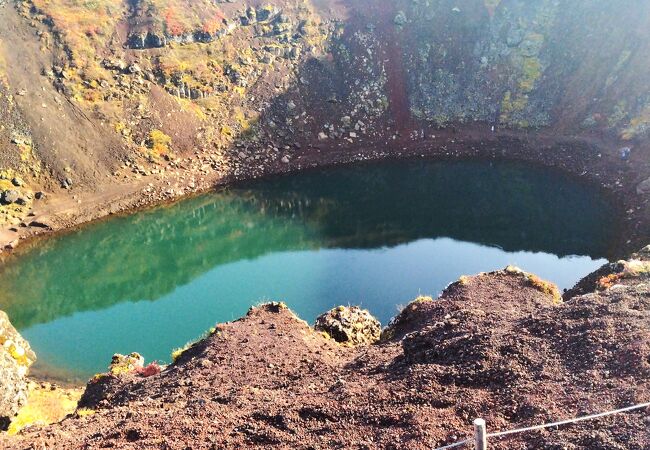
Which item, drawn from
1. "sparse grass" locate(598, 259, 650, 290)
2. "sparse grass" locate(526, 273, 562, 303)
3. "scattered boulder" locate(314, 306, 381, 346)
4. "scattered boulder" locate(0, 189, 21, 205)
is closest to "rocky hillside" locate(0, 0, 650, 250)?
"scattered boulder" locate(0, 189, 21, 205)

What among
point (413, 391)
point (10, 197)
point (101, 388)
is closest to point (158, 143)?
point (10, 197)

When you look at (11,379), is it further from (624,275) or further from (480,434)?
(624,275)

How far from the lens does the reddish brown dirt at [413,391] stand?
1236 cm

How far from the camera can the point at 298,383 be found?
17.2 metres

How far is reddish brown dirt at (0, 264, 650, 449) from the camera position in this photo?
12.4 m

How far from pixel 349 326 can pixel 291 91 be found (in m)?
44.8

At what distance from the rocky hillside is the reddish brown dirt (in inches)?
1358

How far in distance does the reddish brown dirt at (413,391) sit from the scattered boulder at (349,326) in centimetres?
366

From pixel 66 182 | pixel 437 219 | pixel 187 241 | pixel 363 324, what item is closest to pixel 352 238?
pixel 437 219

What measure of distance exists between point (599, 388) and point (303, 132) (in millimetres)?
51089

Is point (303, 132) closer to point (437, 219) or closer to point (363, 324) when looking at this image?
point (437, 219)

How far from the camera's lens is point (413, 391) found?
46.1ft

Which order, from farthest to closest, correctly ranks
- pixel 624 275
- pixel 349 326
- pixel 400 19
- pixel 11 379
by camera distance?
pixel 400 19, pixel 11 379, pixel 349 326, pixel 624 275

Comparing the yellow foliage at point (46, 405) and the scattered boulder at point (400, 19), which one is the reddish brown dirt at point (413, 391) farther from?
the scattered boulder at point (400, 19)
